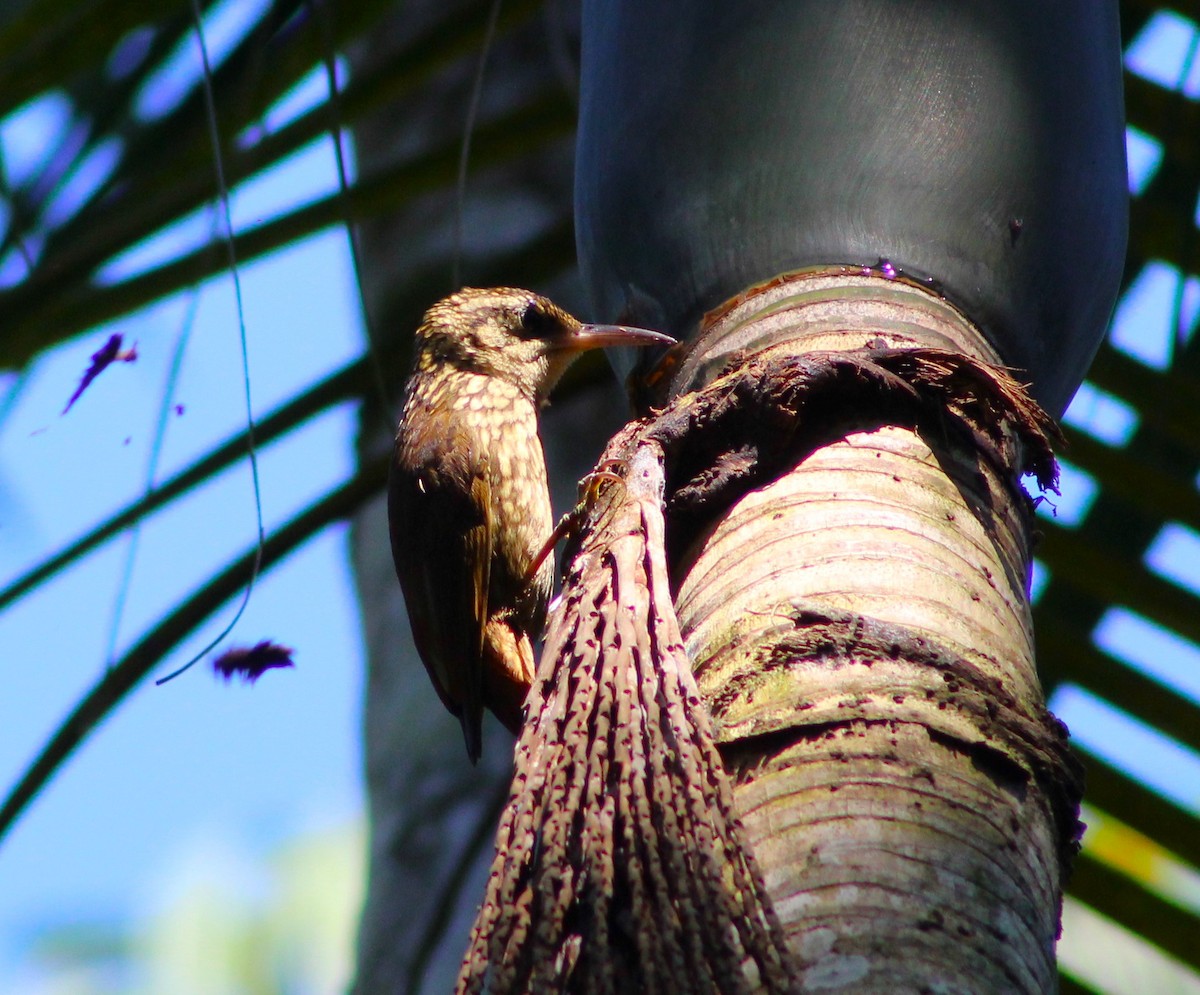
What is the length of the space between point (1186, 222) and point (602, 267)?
3.26 feet

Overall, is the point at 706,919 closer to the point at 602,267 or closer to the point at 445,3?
the point at 602,267

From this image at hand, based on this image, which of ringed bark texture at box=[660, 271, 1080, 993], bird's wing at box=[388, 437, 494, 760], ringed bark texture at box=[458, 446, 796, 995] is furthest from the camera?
bird's wing at box=[388, 437, 494, 760]

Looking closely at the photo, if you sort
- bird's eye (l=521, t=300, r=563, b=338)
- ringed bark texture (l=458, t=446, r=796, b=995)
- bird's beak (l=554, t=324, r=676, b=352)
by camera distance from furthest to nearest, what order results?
bird's eye (l=521, t=300, r=563, b=338) → bird's beak (l=554, t=324, r=676, b=352) → ringed bark texture (l=458, t=446, r=796, b=995)

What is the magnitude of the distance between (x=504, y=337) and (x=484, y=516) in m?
0.57

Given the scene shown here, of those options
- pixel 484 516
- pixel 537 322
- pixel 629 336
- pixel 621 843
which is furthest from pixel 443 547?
pixel 621 843

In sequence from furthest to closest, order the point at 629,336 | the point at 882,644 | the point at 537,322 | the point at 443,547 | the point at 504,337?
1. the point at 504,337
2. the point at 537,322
3. the point at 443,547
4. the point at 629,336
5. the point at 882,644

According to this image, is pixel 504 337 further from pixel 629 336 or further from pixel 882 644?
pixel 882 644

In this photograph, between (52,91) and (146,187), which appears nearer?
(52,91)

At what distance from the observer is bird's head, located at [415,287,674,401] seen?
411cm

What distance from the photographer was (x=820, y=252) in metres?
2.18

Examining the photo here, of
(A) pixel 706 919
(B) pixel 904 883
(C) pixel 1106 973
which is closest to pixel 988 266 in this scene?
(B) pixel 904 883

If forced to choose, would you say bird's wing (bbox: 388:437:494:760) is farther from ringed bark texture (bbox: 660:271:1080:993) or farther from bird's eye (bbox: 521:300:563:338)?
ringed bark texture (bbox: 660:271:1080:993)

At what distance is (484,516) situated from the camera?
3.96 m

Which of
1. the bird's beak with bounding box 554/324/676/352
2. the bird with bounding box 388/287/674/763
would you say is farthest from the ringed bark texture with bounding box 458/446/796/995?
the bird with bounding box 388/287/674/763
